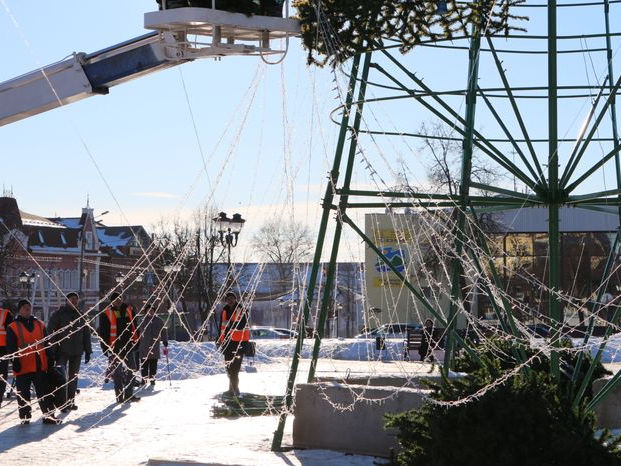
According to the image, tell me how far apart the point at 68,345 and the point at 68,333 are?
0.21 m

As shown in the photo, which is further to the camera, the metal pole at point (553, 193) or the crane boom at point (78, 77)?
the crane boom at point (78, 77)

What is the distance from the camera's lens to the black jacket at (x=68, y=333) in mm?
17875

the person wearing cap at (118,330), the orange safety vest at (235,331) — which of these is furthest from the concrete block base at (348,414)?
the person wearing cap at (118,330)

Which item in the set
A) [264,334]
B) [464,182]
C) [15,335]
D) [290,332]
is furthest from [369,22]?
[264,334]

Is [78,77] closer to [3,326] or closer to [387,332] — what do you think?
[3,326]

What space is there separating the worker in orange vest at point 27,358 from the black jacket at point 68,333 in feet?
2.89

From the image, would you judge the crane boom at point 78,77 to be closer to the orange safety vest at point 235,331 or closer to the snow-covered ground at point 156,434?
the snow-covered ground at point 156,434

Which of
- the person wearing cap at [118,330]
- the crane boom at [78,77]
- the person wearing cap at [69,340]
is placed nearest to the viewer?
the crane boom at [78,77]

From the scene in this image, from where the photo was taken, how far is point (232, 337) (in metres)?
19.1

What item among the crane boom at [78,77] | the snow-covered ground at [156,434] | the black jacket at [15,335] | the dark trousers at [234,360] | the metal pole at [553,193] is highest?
the crane boom at [78,77]

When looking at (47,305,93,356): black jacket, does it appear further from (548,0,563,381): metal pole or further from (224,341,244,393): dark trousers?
(548,0,563,381): metal pole

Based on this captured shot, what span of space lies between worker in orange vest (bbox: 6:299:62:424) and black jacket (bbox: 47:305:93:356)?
88cm

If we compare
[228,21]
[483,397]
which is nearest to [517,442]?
[483,397]

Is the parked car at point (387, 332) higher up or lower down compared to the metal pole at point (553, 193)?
lower down
